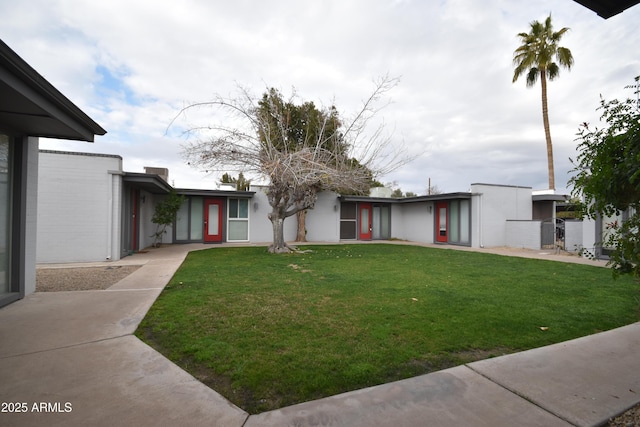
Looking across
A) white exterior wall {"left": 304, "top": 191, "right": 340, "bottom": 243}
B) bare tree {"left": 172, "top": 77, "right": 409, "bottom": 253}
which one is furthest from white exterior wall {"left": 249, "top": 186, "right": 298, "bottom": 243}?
bare tree {"left": 172, "top": 77, "right": 409, "bottom": 253}

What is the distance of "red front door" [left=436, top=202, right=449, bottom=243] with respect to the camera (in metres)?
15.8

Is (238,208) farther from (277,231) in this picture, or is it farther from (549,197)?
(549,197)

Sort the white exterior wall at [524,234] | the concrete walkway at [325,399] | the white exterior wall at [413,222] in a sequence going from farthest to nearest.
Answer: the white exterior wall at [413,222]
the white exterior wall at [524,234]
the concrete walkway at [325,399]

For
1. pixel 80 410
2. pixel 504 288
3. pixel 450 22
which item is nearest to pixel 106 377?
pixel 80 410

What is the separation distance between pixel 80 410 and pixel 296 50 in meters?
9.91

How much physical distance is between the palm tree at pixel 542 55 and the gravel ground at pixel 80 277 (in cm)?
2279

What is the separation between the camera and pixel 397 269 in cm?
788

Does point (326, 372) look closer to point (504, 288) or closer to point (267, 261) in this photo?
point (504, 288)

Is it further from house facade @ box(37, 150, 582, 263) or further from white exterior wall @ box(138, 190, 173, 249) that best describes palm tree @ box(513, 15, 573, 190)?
white exterior wall @ box(138, 190, 173, 249)

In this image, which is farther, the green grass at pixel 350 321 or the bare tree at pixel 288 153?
the bare tree at pixel 288 153

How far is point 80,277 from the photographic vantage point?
6793mm

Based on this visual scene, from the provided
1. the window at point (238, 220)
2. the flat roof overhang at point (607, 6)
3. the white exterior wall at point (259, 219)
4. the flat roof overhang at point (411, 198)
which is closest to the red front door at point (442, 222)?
the flat roof overhang at point (411, 198)

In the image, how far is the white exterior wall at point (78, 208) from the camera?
879 centimetres

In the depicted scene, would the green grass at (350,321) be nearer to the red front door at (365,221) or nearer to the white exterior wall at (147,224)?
the white exterior wall at (147,224)
